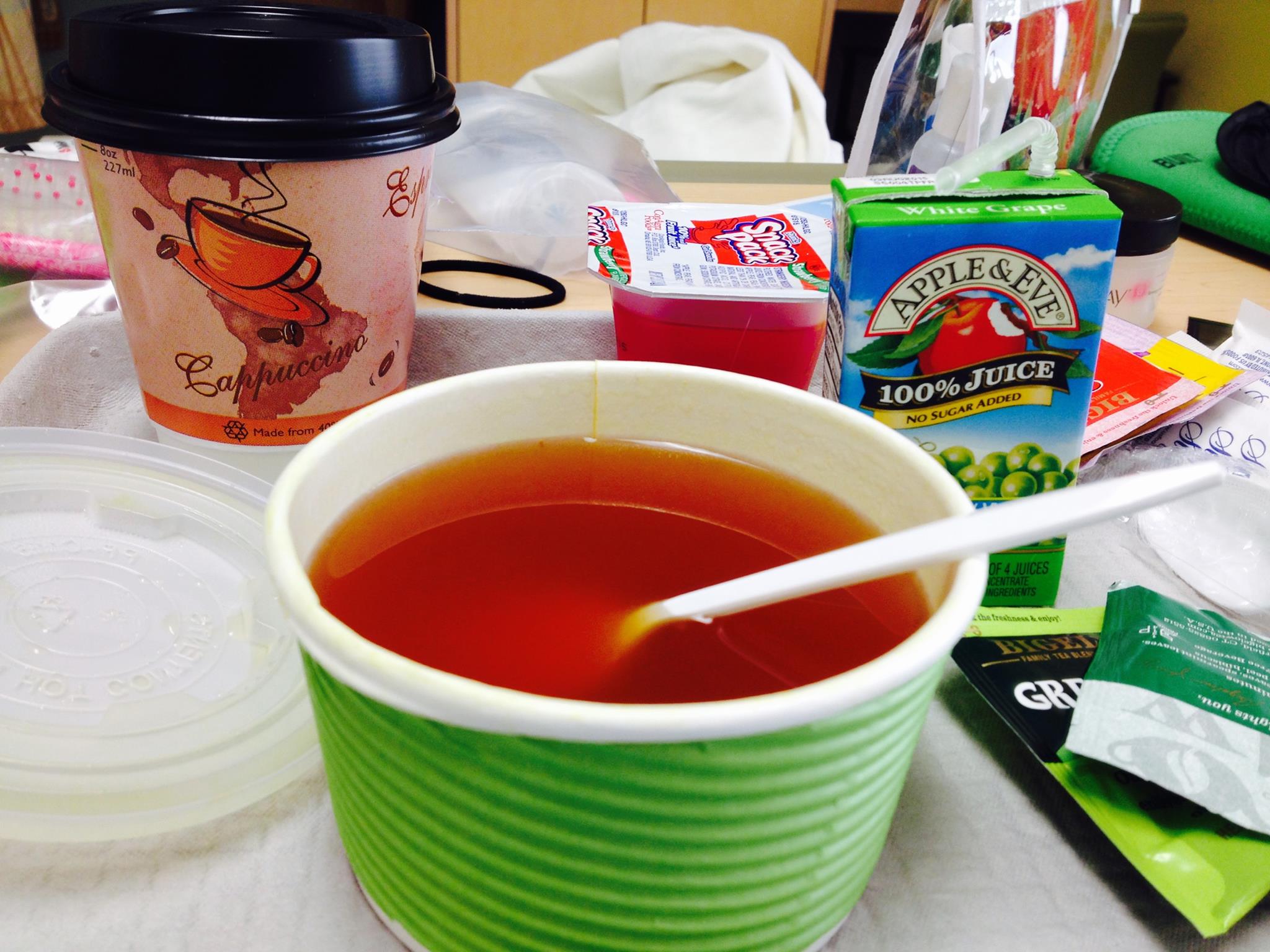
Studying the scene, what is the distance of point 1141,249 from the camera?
839 mm

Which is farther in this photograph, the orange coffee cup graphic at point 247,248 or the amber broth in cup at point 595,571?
the orange coffee cup graphic at point 247,248

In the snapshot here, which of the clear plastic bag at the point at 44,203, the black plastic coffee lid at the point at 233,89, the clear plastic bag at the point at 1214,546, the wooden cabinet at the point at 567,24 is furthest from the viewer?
the wooden cabinet at the point at 567,24

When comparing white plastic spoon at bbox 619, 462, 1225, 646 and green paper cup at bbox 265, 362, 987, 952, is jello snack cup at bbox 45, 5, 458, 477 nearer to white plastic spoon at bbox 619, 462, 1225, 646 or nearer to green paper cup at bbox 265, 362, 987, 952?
green paper cup at bbox 265, 362, 987, 952

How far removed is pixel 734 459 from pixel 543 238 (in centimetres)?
54

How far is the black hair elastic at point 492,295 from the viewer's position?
2.75 feet

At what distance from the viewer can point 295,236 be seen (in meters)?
0.55

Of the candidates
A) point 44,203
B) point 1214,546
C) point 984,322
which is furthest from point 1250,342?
point 44,203

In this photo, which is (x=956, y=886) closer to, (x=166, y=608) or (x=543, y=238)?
(x=166, y=608)

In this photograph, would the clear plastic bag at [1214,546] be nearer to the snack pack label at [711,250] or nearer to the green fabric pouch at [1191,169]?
the snack pack label at [711,250]

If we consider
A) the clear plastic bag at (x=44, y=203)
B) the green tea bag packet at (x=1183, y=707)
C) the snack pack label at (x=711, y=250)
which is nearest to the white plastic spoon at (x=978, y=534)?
the green tea bag packet at (x=1183, y=707)

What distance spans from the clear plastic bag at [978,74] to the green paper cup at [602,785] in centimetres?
54

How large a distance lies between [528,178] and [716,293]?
1.49 ft

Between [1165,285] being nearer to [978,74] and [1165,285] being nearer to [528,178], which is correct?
[978,74]

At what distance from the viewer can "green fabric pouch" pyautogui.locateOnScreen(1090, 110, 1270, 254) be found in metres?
1.07
